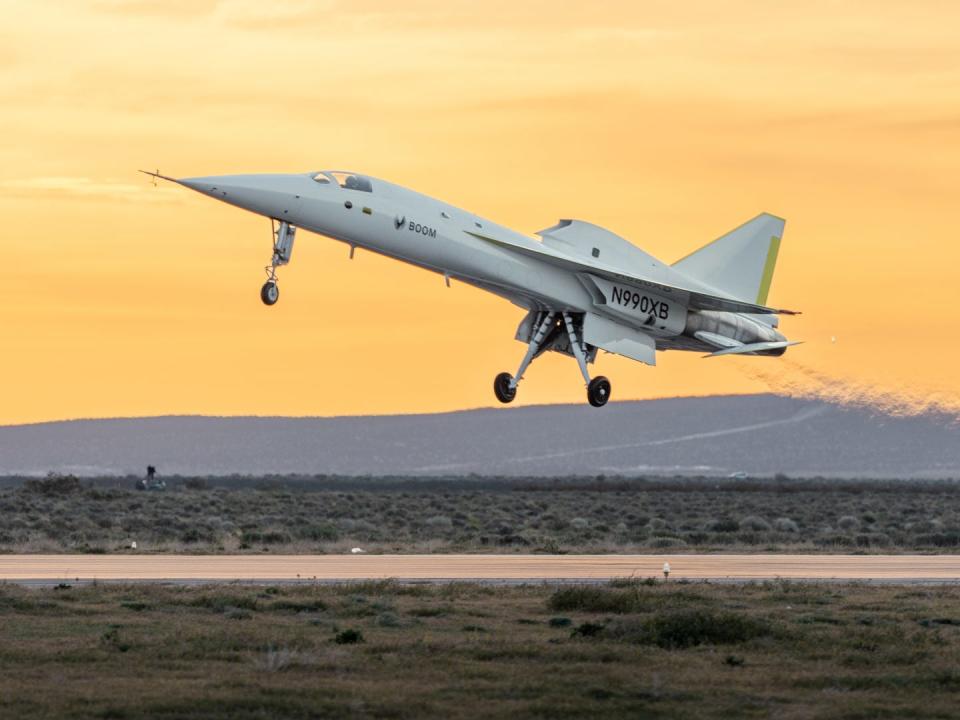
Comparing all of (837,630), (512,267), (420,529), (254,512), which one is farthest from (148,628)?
(254,512)

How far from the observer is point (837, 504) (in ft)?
328

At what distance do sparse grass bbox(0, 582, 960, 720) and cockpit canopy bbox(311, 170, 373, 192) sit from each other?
9.16 meters

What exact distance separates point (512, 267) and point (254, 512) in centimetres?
4106

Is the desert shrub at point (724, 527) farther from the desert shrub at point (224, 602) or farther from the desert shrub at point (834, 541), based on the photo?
the desert shrub at point (224, 602)

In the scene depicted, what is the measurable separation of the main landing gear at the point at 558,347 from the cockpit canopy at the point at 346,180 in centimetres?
693

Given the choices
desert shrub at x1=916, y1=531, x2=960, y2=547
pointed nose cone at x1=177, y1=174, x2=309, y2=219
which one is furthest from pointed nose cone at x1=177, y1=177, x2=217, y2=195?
desert shrub at x1=916, y1=531, x2=960, y2=547

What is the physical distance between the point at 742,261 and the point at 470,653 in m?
26.4

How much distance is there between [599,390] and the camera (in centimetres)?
4328

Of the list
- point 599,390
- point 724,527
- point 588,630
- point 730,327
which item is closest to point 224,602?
point 588,630

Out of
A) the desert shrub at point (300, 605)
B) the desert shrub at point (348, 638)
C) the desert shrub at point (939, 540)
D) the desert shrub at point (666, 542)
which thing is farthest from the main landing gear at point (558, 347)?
the desert shrub at point (939, 540)

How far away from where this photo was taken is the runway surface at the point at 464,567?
129 feet

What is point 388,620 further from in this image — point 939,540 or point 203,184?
point 939,540

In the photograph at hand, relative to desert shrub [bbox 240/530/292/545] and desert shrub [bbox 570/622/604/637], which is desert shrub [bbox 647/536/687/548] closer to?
desert shrub [bbox 240/530/292/545]

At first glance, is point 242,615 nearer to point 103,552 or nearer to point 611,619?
point 611,619
